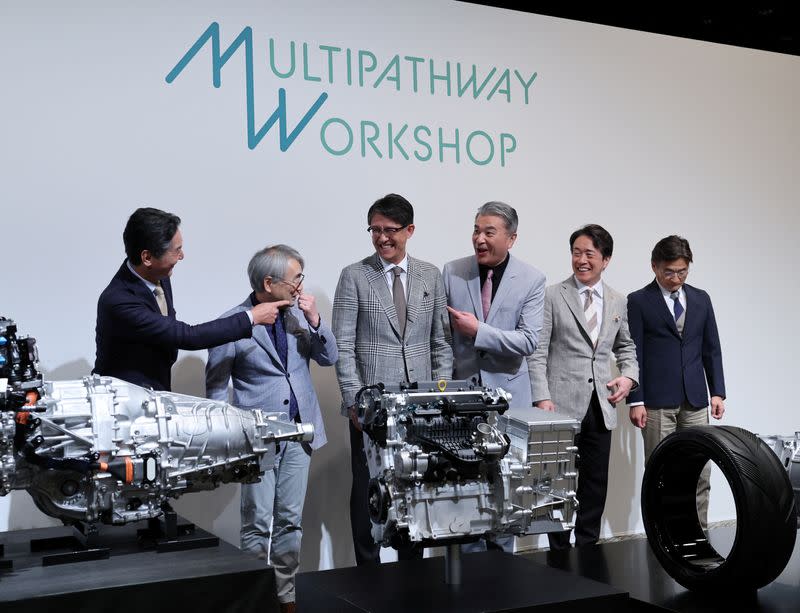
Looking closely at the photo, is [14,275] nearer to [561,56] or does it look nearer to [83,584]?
[83,584]

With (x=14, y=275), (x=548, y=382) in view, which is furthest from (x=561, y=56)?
(x=14, y=275)

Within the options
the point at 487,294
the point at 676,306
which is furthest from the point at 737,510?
the point at 676,306

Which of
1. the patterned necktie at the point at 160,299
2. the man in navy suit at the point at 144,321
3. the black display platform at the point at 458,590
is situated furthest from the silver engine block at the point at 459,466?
the patterned necktie at the point at 160,299

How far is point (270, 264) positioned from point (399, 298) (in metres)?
0.72

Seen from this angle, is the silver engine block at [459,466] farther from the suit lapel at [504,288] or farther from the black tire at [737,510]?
the suit lapel at [504,288]

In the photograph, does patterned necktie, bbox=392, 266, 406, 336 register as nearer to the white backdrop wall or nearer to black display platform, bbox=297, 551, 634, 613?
the white backdrop wall

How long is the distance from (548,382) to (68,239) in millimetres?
2868

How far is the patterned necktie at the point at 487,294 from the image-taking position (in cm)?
487

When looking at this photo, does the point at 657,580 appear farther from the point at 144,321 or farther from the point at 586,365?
the point at 144,321

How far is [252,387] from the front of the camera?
442 centimetres

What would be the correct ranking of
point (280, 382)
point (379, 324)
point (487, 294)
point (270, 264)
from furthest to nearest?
point (487, 294) < point (379, 324) < point (280, 382) < point (270, 264)

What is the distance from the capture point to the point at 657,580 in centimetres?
360

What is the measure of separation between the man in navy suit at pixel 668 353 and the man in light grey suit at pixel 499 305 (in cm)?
125

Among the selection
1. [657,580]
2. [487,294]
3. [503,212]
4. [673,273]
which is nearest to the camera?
[657,580]
